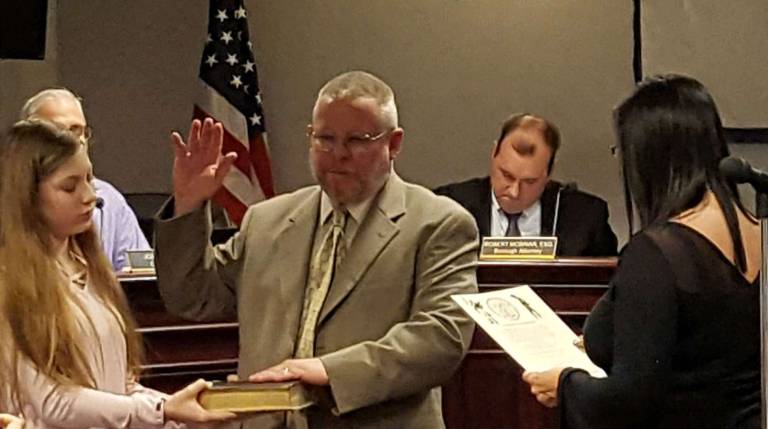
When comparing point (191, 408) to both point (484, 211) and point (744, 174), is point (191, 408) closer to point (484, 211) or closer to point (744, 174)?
point (744, 174)

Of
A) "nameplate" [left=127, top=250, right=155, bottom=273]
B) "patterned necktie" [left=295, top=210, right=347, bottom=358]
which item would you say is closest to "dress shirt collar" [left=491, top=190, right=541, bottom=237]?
"nameplate" [left=127, top=250, right=155, bottom=273]

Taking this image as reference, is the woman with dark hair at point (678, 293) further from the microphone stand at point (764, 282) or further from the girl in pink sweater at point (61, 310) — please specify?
the girl in pink sweater at point (61, 310)

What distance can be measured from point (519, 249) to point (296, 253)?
5.68 feet

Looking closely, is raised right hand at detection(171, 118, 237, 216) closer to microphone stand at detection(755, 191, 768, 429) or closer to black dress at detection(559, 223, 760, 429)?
black dress at detection(559, 223, 760, 429)

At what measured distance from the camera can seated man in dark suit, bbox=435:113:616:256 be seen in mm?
4934

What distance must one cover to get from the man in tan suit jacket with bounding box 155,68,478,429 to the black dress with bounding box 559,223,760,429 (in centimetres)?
38

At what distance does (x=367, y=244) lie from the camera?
2.51 meters

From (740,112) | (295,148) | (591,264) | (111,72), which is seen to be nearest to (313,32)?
(295,148)

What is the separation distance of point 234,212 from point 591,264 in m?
2.31

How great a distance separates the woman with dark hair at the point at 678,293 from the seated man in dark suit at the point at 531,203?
2.61 metres

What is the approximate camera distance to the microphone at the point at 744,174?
70.9 inches

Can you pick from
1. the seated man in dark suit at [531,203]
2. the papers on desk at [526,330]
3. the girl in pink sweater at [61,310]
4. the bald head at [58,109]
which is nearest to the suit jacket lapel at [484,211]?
the seated man in dark suit at [531,203]

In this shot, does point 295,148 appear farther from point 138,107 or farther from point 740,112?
point 740,112

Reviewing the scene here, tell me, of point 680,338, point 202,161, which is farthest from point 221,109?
point 680,338
